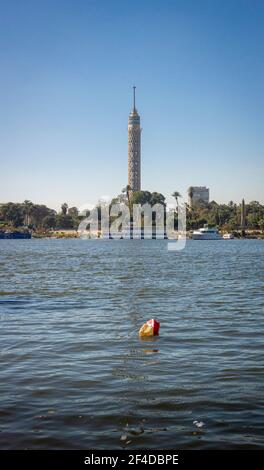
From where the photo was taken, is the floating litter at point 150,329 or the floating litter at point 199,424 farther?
the floating litter at point 150,329

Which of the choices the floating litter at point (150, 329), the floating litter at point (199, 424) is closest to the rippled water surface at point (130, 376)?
the floating litter at point (199, 424)

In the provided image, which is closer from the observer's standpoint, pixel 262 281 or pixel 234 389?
pixel 234 389

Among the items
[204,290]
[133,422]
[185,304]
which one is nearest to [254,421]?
[133,422]

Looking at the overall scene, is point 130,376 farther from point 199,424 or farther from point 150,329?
point 150,329

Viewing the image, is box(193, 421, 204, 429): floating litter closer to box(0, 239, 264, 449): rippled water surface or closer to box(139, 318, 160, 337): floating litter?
box(0, 239, 264, 449): rippled water surface

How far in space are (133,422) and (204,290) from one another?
23.4 metres

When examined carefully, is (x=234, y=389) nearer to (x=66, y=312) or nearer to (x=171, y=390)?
(x=171, y=390)

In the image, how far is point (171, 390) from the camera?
12117 millimetres

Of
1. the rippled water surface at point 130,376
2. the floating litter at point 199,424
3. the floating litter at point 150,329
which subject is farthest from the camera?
the floating litter at point 150,329

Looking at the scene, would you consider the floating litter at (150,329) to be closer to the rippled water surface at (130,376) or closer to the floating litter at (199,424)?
the rippled water surface at (130,376)

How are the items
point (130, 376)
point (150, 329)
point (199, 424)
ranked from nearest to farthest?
1. point (199, 424)
2. point (130, 376)
3. point (150, 329)

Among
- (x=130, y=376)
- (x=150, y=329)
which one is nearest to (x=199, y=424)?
(x=130, y=376)

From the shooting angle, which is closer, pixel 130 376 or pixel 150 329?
pixel 130 376

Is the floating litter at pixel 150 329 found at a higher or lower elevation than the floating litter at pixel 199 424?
higher
